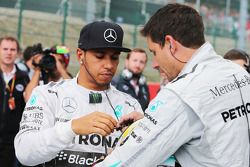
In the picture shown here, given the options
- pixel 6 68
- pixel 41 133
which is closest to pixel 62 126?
pixel 41 133

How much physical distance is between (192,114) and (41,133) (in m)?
0.96

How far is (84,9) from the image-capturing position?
12.9 metres

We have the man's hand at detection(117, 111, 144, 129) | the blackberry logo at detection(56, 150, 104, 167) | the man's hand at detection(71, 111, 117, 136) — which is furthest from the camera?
the blackberry logo at detection(56, 150, 104, 167)

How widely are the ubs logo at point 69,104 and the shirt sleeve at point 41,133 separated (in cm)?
6

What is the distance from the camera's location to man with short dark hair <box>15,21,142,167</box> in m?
3.11

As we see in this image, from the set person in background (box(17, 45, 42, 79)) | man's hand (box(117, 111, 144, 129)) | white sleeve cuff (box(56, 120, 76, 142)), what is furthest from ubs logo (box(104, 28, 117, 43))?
person in background (box(17, 45, 42, 79))

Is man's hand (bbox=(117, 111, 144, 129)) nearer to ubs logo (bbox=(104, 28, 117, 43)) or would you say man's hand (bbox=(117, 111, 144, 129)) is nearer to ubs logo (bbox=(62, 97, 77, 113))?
ubs logo (bbox=(62, 97, 77, 113))

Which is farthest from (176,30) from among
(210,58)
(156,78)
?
(156,78)

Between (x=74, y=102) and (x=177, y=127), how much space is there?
1088 mm

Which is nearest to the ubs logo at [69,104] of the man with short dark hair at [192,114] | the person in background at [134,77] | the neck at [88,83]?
the neck at [88,83]

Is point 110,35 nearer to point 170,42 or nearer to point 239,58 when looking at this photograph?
point 170,42

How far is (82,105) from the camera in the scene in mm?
3396

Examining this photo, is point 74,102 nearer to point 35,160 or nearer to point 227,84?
point 35,160

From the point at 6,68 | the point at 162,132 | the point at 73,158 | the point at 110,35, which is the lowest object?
the point at 6,68
